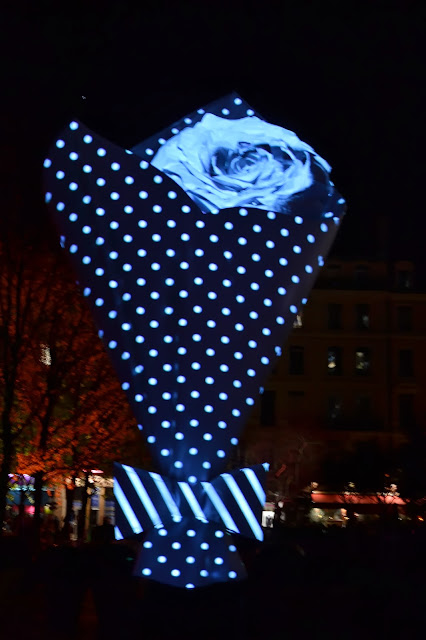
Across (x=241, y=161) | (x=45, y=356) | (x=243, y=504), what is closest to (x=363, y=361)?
Answer: (x=45, y=356)

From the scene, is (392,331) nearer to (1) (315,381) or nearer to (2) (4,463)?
(1) (315,381)

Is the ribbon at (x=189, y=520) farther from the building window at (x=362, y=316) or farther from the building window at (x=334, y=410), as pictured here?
the building window at (x=362, y=316)

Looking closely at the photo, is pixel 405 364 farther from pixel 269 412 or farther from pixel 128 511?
pixel 128 511

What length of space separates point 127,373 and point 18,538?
9.58 m

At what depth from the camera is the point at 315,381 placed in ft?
141

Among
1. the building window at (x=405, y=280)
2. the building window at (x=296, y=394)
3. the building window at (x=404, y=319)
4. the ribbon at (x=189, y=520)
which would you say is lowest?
the ribbon at (x=189, y=520)

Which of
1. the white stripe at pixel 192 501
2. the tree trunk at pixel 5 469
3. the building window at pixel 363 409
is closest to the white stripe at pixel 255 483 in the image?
the white stripe at pixel 192 501

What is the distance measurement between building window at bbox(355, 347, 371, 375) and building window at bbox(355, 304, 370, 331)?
972mm

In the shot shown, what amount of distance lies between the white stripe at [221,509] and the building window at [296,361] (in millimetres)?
33478

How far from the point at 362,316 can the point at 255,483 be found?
3419 cm

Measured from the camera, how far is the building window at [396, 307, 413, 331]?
43500mm

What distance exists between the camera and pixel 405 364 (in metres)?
43.6

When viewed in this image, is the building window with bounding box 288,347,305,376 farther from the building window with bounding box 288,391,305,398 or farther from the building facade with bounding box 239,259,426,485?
the building window with bounding box 288,391,305,398

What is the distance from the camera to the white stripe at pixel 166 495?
31.1 ft
